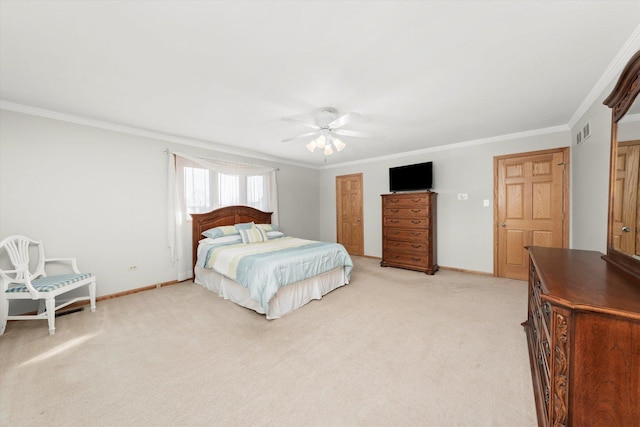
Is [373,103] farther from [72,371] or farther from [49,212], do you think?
[49,212]

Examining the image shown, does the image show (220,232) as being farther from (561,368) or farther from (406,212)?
(561,368)

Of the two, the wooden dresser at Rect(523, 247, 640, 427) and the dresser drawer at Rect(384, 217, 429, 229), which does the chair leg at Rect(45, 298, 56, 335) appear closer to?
the wooden dresser at Rect(523, 247, 640, 427)

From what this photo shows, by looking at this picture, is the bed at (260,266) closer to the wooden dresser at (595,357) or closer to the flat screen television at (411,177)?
the flat screen television at (411,177)

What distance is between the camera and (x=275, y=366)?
190 centimetres

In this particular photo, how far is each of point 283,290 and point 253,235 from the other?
1.70m

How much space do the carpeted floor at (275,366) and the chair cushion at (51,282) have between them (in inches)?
17.4

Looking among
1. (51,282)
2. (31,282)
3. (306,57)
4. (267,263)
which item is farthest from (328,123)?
(31,282)

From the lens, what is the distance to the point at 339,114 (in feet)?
9.68

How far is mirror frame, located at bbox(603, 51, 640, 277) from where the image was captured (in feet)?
4.45

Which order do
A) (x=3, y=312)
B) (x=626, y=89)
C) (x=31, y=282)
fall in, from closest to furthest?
(x=626, y=89)
(x=3, y=312)
(x=31, y=282)

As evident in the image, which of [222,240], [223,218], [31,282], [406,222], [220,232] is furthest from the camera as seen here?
[406,222]

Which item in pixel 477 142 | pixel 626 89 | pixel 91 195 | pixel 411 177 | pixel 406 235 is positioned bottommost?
pixel 406 235

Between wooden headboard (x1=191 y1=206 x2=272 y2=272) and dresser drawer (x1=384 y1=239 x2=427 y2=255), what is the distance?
2.64m

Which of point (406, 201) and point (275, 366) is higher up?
point (406, 201)
